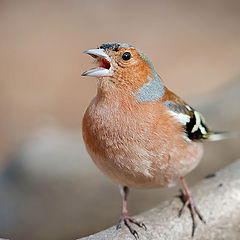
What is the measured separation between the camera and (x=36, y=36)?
35.9 feet

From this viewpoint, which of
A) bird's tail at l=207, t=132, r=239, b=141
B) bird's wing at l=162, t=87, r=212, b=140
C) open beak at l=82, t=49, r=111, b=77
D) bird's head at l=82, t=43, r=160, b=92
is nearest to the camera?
open beak at l=82, t=49, r=111, b=77

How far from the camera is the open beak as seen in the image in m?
2.96

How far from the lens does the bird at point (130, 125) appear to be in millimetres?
3086

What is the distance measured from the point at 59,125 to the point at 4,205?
11.2ft

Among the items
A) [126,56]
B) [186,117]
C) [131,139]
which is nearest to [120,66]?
[126,56]

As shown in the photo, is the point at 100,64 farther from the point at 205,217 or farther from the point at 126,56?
the point at 205,217

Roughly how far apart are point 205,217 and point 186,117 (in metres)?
0.84

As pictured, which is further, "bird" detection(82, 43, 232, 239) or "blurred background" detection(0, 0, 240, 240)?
"blurred background" detection(0, 0, 240, 240)

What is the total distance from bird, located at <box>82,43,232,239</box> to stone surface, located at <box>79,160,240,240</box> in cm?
13

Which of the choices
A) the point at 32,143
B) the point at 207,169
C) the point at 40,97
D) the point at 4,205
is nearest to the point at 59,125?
the point at 40,97

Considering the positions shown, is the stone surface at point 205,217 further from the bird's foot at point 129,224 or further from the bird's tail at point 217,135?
the bird's tail at point 217,135

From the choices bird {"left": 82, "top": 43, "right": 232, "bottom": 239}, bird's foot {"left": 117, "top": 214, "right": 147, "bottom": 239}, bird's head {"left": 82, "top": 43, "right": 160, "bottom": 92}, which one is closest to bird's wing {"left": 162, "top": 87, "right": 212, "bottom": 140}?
bird {"left": 82, "top": 43, "right": 232, "bottom": 239}

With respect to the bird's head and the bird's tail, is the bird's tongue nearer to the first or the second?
the bird's head

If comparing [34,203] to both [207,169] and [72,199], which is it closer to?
[72,199]
